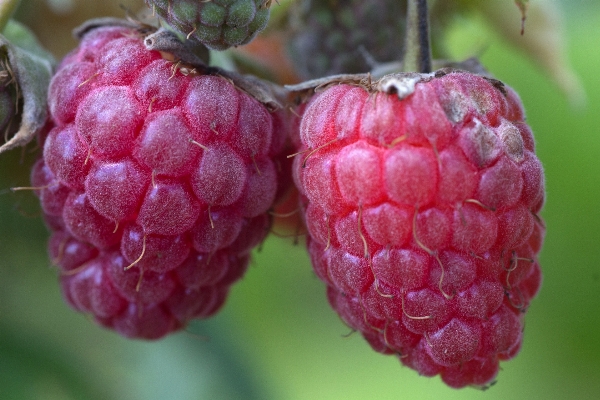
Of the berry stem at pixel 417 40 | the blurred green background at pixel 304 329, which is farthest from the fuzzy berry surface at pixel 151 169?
the blurred green background at pixel 304 329

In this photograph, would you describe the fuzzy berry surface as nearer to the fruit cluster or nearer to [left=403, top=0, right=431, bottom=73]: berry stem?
the fruit cluster

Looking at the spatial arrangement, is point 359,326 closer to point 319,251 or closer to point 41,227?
point 319,251

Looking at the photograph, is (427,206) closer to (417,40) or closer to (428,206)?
(428,206)

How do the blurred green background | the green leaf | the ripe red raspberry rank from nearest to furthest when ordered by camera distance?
the ripe red raspberry, the green leaf, the blurred green background

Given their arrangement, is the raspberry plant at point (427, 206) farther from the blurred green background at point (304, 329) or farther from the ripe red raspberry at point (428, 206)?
the blurred green background at point (304, 329)

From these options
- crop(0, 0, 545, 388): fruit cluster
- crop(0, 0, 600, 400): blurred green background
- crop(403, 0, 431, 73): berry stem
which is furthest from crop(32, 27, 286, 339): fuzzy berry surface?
crop(0, 0, 600, 400): blurred green background

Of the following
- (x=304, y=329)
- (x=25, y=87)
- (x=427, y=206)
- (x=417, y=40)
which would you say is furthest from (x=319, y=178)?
(x=304, y=329)

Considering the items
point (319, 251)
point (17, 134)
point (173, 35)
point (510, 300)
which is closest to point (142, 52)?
point (173, 35)
